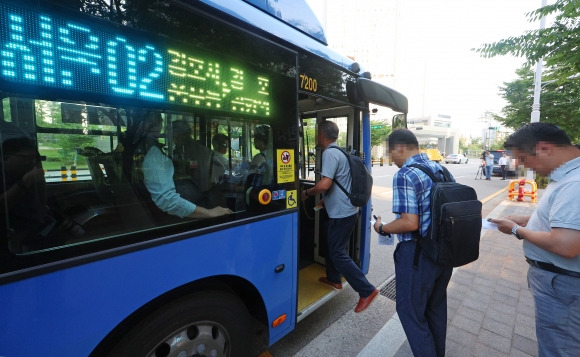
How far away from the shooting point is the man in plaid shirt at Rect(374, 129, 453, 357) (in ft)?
6.48

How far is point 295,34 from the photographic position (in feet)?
7.58

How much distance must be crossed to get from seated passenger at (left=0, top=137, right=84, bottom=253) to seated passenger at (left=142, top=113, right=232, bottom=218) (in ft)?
1.52

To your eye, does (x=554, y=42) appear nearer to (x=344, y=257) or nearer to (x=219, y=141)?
(x=344, y=257)

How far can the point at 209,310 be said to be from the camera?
182 cm

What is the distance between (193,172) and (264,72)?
0.87 meters

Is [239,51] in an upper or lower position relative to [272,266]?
upper

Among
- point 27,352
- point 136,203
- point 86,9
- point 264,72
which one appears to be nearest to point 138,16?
point 86,9

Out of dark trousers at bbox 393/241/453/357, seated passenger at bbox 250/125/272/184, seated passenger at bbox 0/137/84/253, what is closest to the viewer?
seated passenger at bbox 0/137/84/253

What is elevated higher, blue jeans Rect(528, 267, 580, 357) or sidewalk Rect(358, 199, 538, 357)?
blue jeans Rect(528, 267, 580, 357)

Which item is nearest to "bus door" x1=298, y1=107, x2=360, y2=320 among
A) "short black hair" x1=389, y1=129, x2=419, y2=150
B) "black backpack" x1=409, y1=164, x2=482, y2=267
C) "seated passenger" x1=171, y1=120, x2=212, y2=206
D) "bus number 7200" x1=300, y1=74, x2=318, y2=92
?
"bus number 7200" x1=300, y1=74, x2=318, y2=92

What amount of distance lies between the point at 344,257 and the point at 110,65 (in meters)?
2.58

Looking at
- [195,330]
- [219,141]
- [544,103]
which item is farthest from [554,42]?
[544,103]

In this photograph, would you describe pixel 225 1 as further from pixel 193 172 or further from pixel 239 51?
pixel 193 172

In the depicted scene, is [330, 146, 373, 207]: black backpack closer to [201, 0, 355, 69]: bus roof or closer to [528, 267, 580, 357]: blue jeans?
[201, 0, 355, 69]: bus roof
